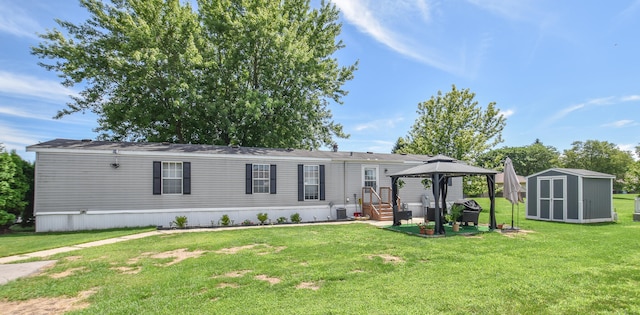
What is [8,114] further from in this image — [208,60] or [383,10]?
[383,10]

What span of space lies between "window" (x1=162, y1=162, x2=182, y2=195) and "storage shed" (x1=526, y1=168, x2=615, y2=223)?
15.7 m

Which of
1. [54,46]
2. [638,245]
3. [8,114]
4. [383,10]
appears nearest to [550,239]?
[638,245]

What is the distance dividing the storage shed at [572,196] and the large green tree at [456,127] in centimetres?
666

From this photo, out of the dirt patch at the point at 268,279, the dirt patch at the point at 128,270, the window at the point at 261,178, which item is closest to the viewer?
the dirt patch at the point at 268,279

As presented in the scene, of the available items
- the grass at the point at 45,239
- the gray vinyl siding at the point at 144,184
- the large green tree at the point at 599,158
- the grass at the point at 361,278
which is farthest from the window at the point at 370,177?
the large green tree at the point at 599,158

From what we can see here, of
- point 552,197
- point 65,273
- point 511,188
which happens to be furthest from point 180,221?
point 552,197

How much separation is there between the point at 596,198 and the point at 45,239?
2056 centimetres

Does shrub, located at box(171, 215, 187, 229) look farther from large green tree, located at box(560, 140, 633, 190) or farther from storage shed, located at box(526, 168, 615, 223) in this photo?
large green tree, located at box(560, 140, 633, 190)

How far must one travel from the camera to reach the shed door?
1376 cm

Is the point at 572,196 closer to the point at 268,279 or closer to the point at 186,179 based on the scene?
the point at 268,279

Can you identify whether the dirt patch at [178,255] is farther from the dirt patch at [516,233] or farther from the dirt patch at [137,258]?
the dirt patch at [516,233]

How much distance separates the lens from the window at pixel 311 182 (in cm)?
1505

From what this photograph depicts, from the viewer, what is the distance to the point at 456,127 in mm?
22531

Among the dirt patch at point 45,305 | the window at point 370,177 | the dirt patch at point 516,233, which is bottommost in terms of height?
the dirt patch at point 516,233
